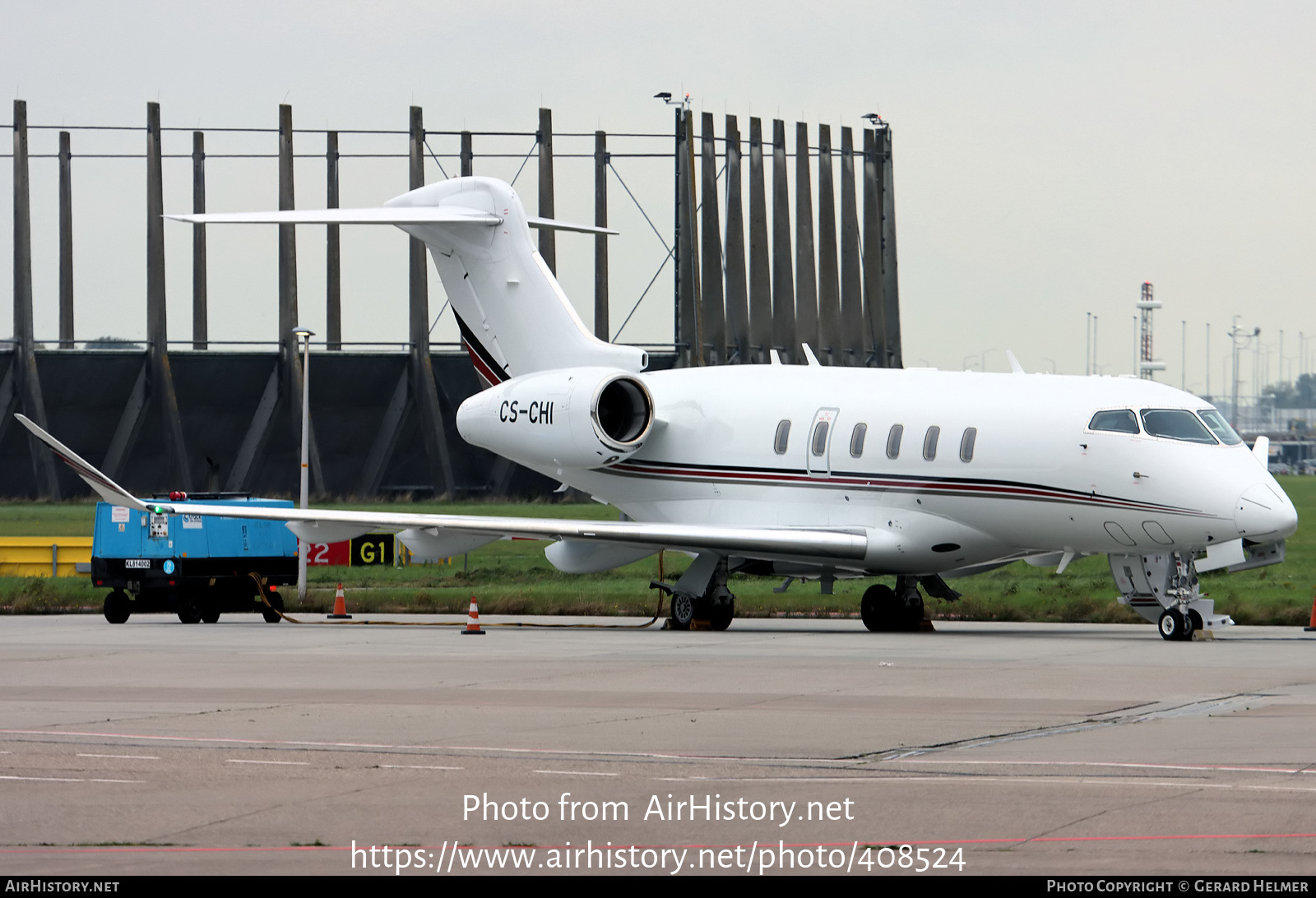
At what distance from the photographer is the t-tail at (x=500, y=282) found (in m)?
30.2

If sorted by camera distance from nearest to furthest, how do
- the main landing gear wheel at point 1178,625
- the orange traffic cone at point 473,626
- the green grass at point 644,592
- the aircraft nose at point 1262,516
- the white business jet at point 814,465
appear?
the aircraft nose at point 1262,516, the main landing gear wheel at point 1178,625, the white business jet at point 814,465, the orange traffic cone at point 473,626, the green grass at point 644,592

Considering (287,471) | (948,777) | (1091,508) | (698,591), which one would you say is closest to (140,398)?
(287,471)

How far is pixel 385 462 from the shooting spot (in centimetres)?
6203

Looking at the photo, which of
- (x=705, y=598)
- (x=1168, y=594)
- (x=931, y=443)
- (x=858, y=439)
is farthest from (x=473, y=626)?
(x=1168, y=594)

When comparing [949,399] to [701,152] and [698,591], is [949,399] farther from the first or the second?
[701,152]

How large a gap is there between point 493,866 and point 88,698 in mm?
8728

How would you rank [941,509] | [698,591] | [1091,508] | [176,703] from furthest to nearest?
[698,591], [941,509], [1091,508], [176,703]

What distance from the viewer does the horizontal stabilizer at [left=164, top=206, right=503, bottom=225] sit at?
27125 millimetres

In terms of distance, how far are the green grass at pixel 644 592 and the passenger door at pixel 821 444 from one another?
14.6ft

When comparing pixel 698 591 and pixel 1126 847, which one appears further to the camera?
pixel 698 591

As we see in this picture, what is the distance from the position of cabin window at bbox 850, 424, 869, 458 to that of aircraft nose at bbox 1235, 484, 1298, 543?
539 cm

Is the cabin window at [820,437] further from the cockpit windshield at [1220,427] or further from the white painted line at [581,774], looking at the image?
the white painted line at [581,774]

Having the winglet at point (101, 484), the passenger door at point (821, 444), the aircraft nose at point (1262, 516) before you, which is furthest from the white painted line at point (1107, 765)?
the winglet at point (101, 484)

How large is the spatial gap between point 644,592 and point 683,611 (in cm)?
870
